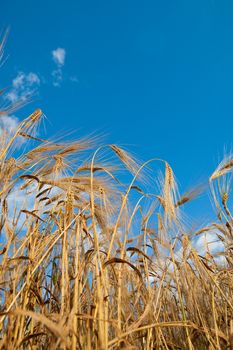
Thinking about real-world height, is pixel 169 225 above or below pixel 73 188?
below

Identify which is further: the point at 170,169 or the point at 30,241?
the point at 170,169

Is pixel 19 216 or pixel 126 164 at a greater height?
pixel 126 164

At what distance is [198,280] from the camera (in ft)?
7.88

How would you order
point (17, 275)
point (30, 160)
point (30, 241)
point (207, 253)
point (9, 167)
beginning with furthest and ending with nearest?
point (207, 253) → point (30, 160) → point (9, 167) → point (30, 241) → point (17, 275)

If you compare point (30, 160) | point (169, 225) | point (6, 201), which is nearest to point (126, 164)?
point (169, 225)

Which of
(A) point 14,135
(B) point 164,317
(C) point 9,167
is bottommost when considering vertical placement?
(B) point 164,317

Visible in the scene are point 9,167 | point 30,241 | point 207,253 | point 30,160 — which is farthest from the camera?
point 207,253

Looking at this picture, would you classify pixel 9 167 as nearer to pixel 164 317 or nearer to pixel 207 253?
pixel 164 317

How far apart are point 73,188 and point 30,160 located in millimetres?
359

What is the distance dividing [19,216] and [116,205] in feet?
2.03

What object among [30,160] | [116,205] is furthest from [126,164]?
[30,160]

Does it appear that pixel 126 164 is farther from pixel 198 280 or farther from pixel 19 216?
pixel 198 280

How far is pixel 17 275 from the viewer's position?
5.75 feet

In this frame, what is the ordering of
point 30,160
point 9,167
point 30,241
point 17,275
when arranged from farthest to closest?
point 30,160 → point 9,167 → point 30,241 → point 17,275
